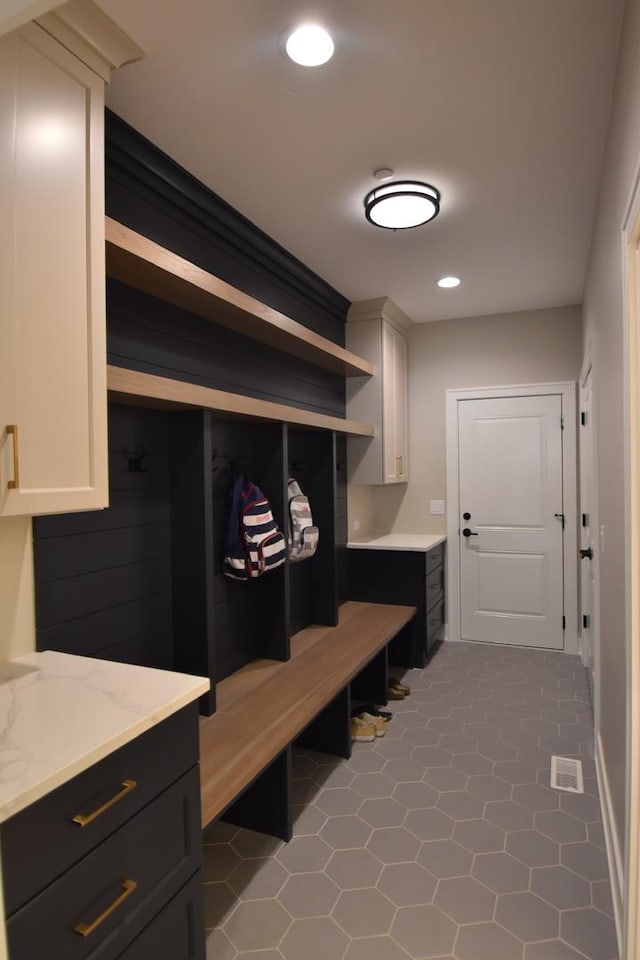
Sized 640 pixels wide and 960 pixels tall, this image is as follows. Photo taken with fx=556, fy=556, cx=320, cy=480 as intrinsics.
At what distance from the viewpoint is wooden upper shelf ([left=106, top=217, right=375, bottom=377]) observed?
70.0 inches

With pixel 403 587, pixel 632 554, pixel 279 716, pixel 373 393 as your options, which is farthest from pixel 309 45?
pixel 403 587

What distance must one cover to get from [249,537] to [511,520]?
2.68 meters

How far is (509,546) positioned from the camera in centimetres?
451

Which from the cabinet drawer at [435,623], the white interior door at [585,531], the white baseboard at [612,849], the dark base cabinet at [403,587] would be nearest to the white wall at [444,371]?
the dark base cabinet at [403,587]

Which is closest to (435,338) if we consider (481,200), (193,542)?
(481,200)

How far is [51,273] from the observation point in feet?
4.58

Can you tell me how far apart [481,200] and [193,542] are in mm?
2024

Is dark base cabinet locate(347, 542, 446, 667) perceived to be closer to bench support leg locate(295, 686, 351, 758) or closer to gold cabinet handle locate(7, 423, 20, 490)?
bench support leg locate(295, 686, 351, 758)

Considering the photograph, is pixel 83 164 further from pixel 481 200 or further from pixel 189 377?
pixel 481 200

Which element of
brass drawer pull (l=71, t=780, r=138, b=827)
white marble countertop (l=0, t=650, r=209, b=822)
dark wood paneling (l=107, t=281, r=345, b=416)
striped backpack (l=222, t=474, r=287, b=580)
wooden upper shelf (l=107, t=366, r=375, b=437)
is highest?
dark wood paneling (l=107, t=281, r=345, b=416)

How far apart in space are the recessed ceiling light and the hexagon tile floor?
2680 mm

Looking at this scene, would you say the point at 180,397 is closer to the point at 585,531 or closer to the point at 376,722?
the point at 376,722

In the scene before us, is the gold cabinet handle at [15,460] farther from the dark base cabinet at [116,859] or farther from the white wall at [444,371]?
the white wall at [444,371]

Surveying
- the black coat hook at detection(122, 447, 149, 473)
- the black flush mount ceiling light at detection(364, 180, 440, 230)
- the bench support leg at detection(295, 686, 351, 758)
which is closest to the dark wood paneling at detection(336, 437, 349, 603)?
the bench support leg at detection(295, 686, 351, 758)
